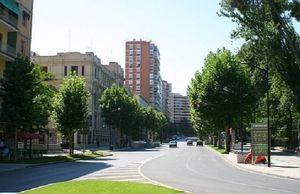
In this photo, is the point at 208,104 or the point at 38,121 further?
the point at 208,104

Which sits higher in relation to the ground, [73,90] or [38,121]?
[73,90]

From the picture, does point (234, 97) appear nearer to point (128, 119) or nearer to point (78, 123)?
point (78, 123)

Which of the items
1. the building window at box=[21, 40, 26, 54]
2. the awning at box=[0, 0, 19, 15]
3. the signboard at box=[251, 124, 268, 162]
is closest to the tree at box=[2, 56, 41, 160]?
the awning at box=[0, 0, 19, 15]

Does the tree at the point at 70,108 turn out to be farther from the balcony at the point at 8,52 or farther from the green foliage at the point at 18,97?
the green foliage at the point at 18,97

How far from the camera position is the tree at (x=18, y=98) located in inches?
1700

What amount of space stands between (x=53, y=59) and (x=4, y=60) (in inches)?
2021

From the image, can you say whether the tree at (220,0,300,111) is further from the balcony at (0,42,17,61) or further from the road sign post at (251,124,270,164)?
the balcony at (0,42,17,61)

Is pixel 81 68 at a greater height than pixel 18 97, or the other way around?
pixel 81 68

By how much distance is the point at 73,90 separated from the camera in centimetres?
5459

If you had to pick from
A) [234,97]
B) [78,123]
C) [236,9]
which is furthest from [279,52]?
[234,97]

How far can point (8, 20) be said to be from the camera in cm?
5041

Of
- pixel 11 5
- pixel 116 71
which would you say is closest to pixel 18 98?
pixel 11 5

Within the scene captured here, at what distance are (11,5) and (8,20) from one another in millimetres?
1449

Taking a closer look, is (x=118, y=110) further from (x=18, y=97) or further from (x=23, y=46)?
(x=18, y=97)
